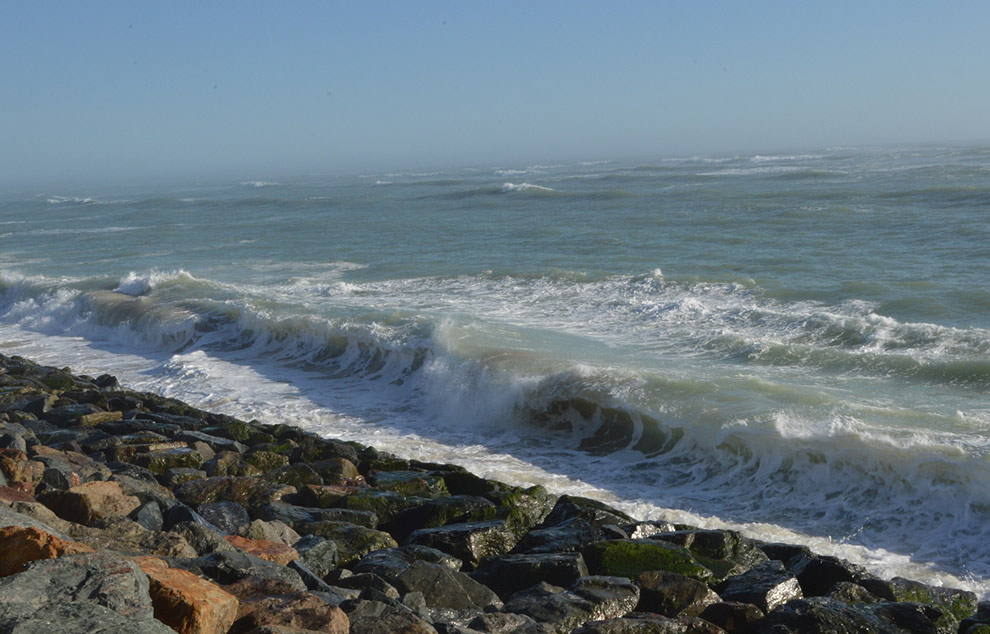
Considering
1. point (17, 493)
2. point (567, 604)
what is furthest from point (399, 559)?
point (17, 493)

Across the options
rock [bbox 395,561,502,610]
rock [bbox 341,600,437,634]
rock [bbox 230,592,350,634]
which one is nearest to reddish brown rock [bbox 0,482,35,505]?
rock [bbox 230,592,350,634]

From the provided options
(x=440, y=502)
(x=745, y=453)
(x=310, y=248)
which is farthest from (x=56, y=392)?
(x=310, y=248)

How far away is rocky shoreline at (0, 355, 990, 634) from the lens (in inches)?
139

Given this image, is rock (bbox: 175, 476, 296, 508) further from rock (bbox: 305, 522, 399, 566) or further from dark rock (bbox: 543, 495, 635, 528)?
dark rock (bbox: 543, 495, 635, 528)

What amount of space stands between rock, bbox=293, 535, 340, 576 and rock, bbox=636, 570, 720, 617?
1.79 metres

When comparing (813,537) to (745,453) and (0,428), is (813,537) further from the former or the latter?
(0,428)

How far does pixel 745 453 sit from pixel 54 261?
2482 centimetres

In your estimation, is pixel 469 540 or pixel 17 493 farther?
pixel 469 540

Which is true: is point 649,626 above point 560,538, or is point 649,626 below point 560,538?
above

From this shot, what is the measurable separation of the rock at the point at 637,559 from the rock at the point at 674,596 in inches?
9.9

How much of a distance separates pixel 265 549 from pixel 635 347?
8555 millimetres

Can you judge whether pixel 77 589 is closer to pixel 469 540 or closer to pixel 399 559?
pixel 399 559

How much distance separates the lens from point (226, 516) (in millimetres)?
5762

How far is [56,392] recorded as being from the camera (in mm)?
11062
